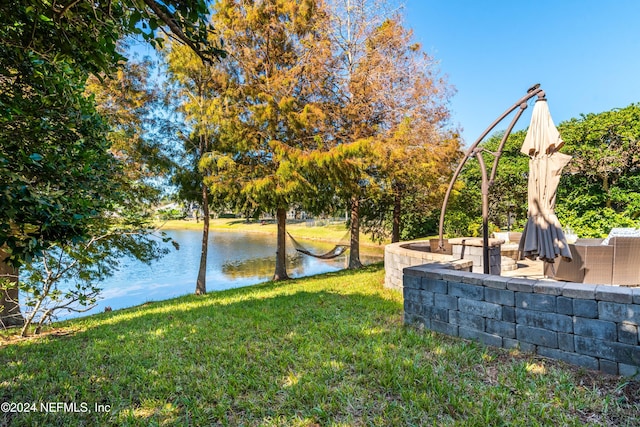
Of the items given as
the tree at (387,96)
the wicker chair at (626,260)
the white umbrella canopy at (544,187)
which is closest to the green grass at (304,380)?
the white umbrella canopy at (544,187)

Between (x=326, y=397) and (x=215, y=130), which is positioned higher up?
(x=215, y=130)

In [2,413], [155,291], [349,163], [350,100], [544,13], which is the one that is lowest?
[155,291]

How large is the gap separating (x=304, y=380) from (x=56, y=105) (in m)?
2.65

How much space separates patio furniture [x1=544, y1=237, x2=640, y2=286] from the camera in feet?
13.8

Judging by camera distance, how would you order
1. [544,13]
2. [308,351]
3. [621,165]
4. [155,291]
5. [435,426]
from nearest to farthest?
[435,426] → [308,351] → [544,13] → [621,165] → [155,291]

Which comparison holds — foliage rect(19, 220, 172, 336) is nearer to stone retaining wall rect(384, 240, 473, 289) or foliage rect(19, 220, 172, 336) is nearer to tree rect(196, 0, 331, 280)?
tree rect(196, 0, 331, 280)

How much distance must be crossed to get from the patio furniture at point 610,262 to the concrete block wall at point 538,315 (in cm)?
233

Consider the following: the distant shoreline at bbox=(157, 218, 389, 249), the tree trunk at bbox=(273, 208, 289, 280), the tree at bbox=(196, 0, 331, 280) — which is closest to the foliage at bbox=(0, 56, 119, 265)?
the tree at bbox=(196, 0, 331, 280)

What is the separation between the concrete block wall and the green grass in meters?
0.13

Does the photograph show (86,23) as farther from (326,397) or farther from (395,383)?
(395,383)

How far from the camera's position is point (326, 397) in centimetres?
214

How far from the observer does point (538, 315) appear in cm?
269

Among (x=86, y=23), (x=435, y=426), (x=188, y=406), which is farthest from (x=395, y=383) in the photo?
(x=86, y=23)

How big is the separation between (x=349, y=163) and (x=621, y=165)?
7.40 meters
